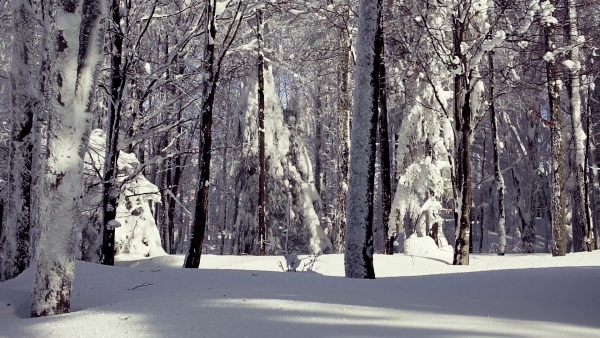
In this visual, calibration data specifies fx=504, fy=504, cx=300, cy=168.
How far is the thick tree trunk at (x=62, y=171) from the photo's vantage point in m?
4.88

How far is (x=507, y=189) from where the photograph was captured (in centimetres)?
3328

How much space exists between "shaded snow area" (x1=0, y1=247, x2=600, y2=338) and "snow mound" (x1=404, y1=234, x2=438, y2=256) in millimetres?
8738

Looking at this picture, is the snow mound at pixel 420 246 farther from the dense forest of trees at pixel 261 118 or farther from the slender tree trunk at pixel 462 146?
the slender tree trunk at pixel 462 146

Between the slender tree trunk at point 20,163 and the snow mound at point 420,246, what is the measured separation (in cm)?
1088

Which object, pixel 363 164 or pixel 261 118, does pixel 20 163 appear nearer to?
pixel 363 164

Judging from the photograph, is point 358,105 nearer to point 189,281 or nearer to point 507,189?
point 189,281

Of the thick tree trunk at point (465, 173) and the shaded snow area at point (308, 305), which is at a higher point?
the thick tree trunk at point (465, 173)

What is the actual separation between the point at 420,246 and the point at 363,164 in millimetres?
9417

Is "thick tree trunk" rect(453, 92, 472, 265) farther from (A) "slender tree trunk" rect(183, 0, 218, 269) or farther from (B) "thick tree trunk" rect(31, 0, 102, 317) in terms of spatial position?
(B) "thick tree trunk" rect(31, 0, 102, 317)

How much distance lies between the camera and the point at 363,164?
6.99 metres

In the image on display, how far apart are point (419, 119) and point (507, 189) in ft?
65.2

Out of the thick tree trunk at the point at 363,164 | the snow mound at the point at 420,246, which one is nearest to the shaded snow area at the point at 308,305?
the thick tree trunk at the point at 363,164

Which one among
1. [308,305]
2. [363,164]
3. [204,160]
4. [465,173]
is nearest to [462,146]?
[465,173]

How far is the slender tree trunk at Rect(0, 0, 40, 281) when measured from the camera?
7.97 meters
